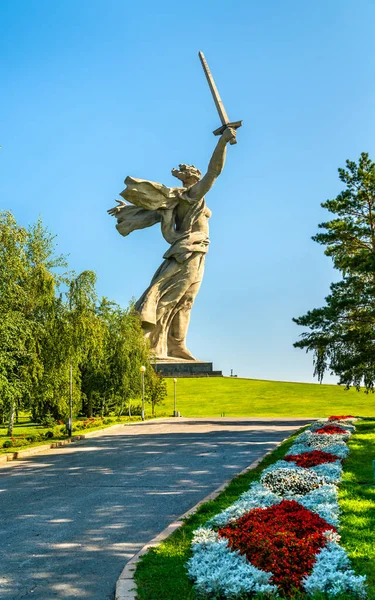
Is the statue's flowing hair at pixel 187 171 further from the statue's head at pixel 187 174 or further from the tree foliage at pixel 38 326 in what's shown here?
the tree foliage at pixel 38 326

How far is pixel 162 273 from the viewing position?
53.6 meters

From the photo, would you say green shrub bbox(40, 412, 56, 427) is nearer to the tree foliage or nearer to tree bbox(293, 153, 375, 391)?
the tree foliage

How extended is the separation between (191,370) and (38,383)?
105 feet

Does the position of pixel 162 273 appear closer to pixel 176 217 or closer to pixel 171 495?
pixel 176 217

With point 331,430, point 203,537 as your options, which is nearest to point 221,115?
point 331,430

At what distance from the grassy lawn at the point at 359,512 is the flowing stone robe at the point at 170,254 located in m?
38.7

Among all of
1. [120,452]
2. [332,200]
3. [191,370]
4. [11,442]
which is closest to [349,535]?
[120,452]

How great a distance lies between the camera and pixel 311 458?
480 inches

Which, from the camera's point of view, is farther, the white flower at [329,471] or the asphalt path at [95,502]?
the white flower at [329,471]

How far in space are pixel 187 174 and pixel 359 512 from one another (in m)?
48.0

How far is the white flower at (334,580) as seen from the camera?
5027 mm

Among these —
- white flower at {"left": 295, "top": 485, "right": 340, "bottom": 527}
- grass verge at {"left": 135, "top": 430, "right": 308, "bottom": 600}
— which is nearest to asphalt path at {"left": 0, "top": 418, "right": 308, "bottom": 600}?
grass verge at {"left": 135, "top": 430, "right": 308, "bottom": 600}

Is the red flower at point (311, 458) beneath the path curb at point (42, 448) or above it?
above

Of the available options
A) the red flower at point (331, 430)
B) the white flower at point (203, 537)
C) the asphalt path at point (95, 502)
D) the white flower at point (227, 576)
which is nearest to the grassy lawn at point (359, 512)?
the white flower at point (227, 576)
